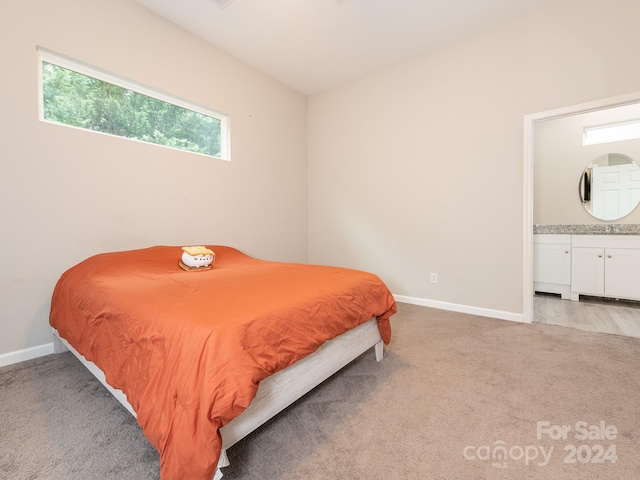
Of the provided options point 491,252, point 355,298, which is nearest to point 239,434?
point 355,298

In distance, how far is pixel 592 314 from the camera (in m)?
2.87

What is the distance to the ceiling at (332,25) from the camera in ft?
7.93

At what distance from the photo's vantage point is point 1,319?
188cm

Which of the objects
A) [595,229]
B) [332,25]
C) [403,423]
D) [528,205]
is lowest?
[403,423]

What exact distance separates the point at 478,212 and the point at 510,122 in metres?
0.86

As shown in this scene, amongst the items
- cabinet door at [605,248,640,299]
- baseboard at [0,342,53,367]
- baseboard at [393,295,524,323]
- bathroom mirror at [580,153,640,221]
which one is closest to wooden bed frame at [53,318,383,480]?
baseboard at [0,342,53,367]

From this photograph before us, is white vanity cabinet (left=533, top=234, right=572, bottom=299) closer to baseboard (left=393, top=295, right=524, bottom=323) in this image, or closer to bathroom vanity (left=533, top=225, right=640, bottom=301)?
bathroom vanity (left=533, top=225, right=640, bottom=301)

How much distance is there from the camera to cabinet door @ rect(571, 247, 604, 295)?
10.7ft

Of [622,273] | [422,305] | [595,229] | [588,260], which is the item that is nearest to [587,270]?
[588,260]

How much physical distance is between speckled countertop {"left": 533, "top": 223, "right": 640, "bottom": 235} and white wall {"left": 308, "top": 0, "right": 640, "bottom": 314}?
1416 millimetres

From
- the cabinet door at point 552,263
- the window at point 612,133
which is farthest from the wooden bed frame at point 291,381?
the window at point 612,133

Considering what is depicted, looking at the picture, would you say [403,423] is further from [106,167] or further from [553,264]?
[553,264]

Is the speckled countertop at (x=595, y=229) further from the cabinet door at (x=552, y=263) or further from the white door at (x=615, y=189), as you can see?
the white door at (x=615, y=189)

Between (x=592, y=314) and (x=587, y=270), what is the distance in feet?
2.33
